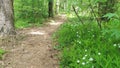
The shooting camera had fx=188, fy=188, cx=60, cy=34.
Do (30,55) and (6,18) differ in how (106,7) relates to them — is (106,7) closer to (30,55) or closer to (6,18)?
(30,55)

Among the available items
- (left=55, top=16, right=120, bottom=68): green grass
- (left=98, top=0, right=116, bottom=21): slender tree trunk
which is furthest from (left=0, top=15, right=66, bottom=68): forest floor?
(left=98, top=0, right=116, bottom=21): slender tree trunk

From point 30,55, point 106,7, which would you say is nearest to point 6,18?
point 30,55

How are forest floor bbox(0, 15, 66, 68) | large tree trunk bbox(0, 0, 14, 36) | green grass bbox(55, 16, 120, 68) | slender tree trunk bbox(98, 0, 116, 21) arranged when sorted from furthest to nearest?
large tree trunk bbox(0, 0, 14, 36)
slender tree trunk bbox(98, 0, 116, 21)
forest floor bbox(0, 15, 66, 68)
green grass bbox(55, 16, 120, 68)

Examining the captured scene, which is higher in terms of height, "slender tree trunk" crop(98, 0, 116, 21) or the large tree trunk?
"slender tree trunk" crop(98, 0, 116, 21)

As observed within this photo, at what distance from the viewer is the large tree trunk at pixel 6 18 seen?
7891mm

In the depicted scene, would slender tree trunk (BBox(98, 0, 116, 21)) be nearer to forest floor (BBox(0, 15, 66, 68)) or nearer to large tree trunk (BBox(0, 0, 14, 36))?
forest floor (BBox(0, 15, 66, 68))

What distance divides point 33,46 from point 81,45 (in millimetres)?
2124

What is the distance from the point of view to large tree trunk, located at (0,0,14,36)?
25.9 feet

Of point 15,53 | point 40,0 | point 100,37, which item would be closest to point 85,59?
point 100,37

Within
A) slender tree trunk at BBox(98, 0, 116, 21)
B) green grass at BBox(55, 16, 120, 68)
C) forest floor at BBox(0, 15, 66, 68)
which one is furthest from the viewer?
slender tree trunk at BBox(98, 0, 116, 21)

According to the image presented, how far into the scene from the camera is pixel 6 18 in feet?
26.2

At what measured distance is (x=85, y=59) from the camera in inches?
178

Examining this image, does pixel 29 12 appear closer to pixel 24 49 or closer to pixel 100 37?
pixel 24 49

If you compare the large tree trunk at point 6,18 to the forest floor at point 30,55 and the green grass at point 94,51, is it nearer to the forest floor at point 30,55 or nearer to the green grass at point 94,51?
the forest floor at point 30,55
